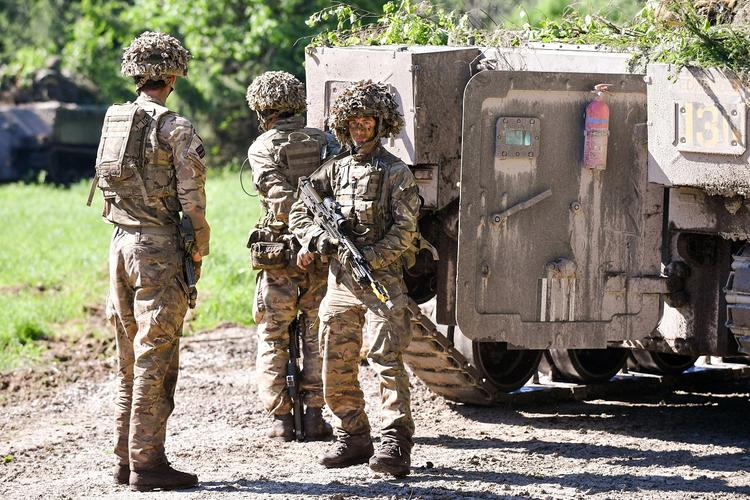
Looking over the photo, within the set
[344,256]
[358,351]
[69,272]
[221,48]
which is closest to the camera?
[344,256]

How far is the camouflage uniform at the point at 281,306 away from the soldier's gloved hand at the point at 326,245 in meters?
0.87

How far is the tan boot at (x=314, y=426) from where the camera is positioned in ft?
24.2

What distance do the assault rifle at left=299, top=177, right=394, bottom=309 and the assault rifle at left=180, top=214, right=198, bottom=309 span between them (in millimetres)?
602

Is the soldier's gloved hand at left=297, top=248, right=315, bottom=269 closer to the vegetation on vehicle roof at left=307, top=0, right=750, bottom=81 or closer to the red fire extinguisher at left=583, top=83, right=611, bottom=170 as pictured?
the red fire extinguisher at left=583, top=83, right=611, bottom=170

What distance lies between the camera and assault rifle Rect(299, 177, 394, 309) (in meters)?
6.18

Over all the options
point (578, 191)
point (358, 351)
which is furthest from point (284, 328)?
point (578, 191)

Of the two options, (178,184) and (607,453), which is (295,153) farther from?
(607,453)

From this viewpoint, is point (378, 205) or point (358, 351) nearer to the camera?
point (378, 205)

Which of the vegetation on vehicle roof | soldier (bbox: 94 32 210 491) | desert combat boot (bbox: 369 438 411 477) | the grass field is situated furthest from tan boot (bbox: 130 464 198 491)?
the grass field

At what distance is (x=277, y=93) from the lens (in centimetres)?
720

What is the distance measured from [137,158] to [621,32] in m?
2.98

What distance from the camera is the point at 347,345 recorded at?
21.3ft

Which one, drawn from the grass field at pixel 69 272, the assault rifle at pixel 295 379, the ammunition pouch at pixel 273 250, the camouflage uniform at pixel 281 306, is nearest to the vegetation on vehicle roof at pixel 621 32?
the camouflage uniform at pixel 281 306

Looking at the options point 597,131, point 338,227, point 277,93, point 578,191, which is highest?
point 277,93
